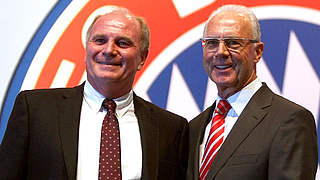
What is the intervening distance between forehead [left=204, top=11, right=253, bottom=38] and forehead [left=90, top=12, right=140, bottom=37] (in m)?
0.34

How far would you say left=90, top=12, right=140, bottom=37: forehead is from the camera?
2230 millimetres

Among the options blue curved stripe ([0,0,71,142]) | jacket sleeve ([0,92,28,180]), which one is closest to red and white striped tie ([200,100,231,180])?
jacket sleeve ([0,92,28,180])

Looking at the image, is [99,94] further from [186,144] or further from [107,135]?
[186,144]

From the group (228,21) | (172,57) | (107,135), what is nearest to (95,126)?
(107,135)

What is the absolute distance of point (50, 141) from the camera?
2070mm

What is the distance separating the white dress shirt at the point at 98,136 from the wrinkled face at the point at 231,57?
42 cm

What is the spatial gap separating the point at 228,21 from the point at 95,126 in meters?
0.76

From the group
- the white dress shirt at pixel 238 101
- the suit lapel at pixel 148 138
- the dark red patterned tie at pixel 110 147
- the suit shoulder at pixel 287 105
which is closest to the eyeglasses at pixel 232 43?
the white dress shirt at pixel 238 101

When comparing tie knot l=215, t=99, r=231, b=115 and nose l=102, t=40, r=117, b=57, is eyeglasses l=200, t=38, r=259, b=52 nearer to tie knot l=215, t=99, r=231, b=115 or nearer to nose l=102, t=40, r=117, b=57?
tie knot l=215, t=99, r=231, b=115

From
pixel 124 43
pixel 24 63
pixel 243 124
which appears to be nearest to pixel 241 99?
pixel 243 124

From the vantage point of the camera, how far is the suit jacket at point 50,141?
2047 mm

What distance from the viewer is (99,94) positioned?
Result: 2258mm

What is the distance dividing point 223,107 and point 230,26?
1.21 ft

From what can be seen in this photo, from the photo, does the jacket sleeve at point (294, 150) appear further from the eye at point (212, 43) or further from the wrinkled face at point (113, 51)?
the wrinkled face at point (113, 51)
